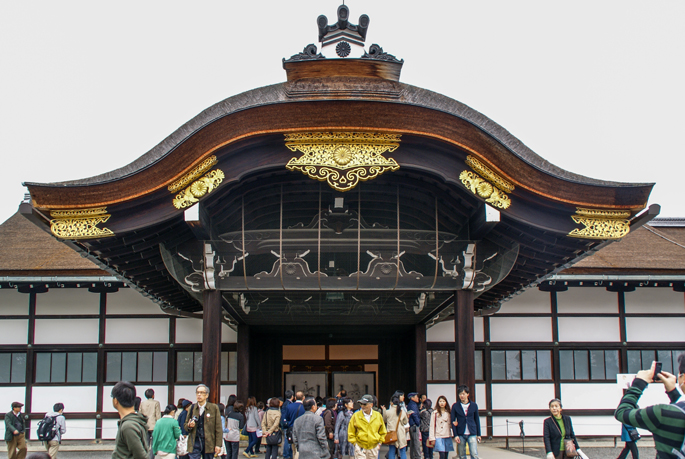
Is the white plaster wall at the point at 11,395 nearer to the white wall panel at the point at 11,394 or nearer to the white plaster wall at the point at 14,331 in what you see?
the white wall panel at the point at 11,394

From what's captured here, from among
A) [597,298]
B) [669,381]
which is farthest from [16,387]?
[669,381]

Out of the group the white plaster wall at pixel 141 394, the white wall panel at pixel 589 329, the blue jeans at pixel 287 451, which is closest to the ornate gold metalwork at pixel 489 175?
the blue jeans at pixel 287 451

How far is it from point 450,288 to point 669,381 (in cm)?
657

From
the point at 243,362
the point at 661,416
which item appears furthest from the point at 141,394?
the point at 661,416

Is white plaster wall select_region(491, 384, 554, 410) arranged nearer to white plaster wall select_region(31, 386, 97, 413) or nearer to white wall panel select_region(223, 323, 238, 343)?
white wall panel select_region(223, 323, 238, 343)

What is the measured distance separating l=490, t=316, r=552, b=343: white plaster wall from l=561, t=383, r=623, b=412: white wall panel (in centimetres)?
129

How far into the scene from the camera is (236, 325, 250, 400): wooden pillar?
49.9ft

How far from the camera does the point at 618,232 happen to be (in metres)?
10.0

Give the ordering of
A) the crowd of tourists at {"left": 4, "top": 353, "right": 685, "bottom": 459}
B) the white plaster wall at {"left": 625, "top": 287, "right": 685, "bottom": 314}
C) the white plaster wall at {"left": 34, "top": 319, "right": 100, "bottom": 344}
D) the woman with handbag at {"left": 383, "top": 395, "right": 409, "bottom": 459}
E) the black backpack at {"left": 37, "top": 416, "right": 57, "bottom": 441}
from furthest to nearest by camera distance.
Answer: the white plaster wall at {"left": 625, "top": 287, "right": 685, "bottom": 314}
the white plaster wall at {"left": 34, "top": 319, "right": 100, "bottom": 344}
the black backpack at {"left": 37, "top": 416, "right": 57, "bottom": 441}
the woman with handbag at {"left": 383, "top": 395, "right": 409, "bottom": 459}
the crowd of tourists at {"left": 4, "top": 353, "right": 685, "bottom": 459}

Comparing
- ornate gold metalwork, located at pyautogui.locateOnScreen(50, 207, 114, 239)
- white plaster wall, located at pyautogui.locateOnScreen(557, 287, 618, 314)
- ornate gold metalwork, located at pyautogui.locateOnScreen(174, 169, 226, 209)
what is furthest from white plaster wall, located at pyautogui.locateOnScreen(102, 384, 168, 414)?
white plaster wall, located at pyautogui.locateOnScreen(557, 287, 618, 314)

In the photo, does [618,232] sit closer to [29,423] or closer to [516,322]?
[516,322]

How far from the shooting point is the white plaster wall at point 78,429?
51.7ft

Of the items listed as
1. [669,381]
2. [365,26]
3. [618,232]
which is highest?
[365,26]

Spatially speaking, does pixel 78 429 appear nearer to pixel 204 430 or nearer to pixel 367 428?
pixel 204 430
